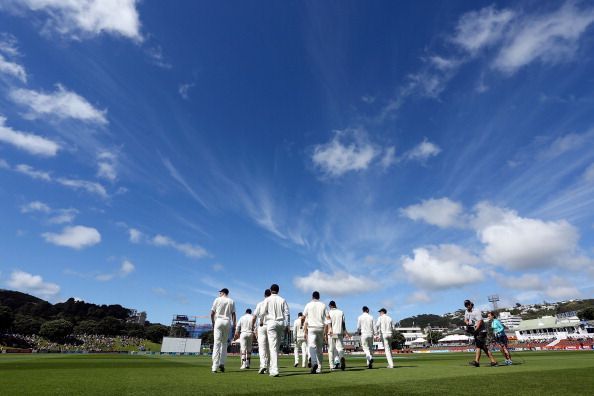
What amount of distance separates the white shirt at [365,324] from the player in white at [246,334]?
177 inches

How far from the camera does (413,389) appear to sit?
5.91 metres

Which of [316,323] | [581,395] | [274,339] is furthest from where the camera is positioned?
[316,323]

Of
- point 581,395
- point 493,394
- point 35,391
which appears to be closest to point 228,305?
point 35,391

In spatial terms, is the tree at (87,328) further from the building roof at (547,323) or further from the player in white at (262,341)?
the building roof at (547,323)

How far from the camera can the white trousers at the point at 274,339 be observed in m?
8.76

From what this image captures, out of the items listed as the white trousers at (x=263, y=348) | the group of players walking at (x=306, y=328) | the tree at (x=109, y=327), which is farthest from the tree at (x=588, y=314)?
the tree at (x=109, y=327)

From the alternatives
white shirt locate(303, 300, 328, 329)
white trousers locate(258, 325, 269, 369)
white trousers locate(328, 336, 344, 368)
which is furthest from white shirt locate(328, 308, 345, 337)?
white trousers locate(258, 325, 269, 369)

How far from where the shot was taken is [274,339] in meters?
9.24

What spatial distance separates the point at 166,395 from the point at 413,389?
429 cm

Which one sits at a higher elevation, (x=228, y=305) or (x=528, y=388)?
(x=228, y=305)

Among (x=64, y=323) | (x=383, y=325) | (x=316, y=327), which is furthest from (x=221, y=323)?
(x=64, y=323)

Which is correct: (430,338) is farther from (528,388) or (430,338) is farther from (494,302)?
(528,388)

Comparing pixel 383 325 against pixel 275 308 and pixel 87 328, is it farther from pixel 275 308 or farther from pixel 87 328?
pixel 87 328

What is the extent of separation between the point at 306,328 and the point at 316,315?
70 centimetres
